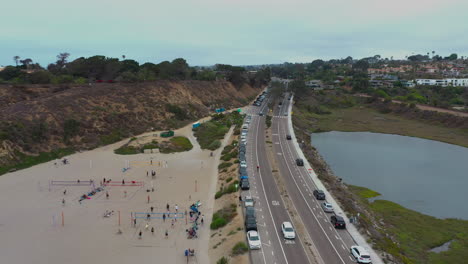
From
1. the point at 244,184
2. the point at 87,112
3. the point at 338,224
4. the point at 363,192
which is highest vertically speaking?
the point at 87,112

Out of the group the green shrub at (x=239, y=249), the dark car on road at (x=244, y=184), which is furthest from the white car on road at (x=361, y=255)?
the dark car on road at (x=244, y=184)

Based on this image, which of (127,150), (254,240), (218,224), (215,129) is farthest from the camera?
(215,129)

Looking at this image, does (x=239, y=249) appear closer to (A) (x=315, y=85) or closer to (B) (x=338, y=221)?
(B) (x=338, y=221)

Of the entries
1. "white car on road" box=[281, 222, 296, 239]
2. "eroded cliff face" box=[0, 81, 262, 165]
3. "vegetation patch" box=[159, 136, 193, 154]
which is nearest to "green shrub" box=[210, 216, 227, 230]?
"white car on road" box=[281, 222, 296, 239]

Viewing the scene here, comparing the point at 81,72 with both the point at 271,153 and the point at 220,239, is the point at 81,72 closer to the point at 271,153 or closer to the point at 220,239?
the point at 271,153

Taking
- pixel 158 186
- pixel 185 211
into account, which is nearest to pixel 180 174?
Answer: pixel 158 186

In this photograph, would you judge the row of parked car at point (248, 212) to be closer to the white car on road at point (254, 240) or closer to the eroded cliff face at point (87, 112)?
the white car on road at point (254, 240)

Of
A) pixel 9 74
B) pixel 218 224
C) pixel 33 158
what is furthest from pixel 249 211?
pixel 9 74
